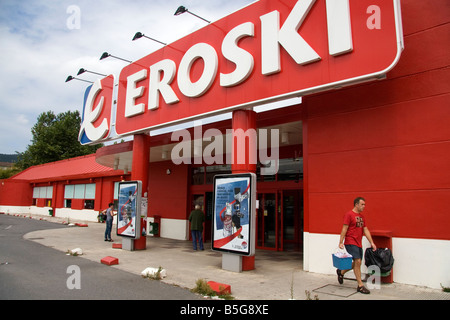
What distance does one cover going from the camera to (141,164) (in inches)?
474

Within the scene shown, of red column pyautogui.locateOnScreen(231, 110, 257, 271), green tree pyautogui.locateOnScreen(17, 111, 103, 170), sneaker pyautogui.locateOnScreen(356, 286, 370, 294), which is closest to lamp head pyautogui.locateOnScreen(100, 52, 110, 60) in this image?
red column pyautogui.locateOnScreen(231, 110, 257, 271)

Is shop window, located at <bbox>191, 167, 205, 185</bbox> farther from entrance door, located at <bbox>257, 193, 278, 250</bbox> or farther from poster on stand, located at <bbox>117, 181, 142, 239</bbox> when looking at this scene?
poster on stand, located at <bbox>117, 181, 142, 239</bbox>

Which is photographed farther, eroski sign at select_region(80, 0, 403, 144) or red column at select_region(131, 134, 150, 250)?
red column at select_region(131, 134, 150, 250)

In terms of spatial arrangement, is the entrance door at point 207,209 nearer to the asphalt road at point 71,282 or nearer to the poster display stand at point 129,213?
the poster display stand at point 129,213

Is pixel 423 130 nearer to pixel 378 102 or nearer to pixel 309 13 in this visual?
pixel 378 102

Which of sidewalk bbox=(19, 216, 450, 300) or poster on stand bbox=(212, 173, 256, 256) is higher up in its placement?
poster on stand bbox=(212, 173, 256, 256)

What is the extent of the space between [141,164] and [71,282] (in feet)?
18.3

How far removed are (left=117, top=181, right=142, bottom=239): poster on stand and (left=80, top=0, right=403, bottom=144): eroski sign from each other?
2.03 meters

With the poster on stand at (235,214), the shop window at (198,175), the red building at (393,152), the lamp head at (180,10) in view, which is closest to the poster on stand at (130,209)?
the red building at (393,152)

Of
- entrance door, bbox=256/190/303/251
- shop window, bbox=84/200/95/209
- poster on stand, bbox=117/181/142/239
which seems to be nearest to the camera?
poster on stand, bbox=117/181/142/239

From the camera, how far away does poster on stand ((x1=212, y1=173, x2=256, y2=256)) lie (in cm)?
805

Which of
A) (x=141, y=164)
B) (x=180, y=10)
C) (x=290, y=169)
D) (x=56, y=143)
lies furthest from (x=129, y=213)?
(x=56, y=143)

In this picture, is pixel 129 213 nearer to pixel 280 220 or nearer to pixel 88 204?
pixel 280 220
